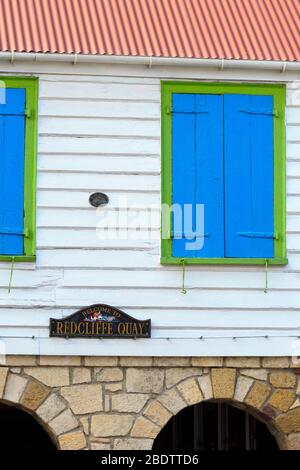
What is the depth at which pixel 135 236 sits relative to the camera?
12.3 m

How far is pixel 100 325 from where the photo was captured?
12078mm

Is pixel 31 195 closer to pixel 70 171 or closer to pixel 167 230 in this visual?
pixel 70 171

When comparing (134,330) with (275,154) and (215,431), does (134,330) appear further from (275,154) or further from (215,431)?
(215,431)

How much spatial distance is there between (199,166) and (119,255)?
4.04 ft

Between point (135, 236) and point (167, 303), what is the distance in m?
0.75

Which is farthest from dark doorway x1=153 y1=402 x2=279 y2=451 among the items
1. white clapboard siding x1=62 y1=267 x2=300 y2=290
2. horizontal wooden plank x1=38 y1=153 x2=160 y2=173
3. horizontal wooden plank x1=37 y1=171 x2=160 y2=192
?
horizontal wooden plank x1=38 y1=153 x2=160 y2=173

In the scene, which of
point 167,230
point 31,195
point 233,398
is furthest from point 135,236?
point 233,398

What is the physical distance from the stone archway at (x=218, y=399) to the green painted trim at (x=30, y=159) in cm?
194

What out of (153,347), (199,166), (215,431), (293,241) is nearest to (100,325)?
(153,347)

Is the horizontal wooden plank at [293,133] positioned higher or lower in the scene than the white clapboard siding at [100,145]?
higher

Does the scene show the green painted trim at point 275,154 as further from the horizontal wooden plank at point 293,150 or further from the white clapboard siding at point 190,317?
the white clapboard siding at point 190,317

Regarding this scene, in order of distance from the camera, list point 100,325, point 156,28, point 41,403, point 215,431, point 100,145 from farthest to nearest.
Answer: point 215,431 < point 156,28 < point 100,145 < point 100,325 < point 41,403

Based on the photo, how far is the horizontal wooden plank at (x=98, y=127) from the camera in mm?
12375

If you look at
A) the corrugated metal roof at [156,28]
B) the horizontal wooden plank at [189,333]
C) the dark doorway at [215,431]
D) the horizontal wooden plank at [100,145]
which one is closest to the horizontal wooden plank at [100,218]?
the horizontal wooden plank at [100,145]
